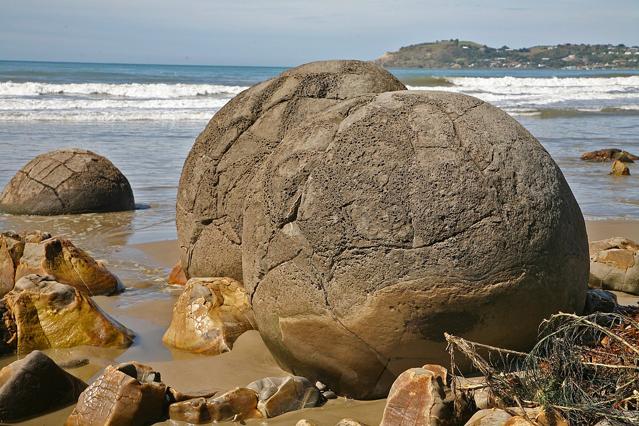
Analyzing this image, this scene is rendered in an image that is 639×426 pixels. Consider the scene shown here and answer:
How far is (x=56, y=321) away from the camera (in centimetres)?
559

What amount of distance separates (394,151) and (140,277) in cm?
402

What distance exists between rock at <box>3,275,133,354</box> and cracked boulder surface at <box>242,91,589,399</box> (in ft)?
4.82

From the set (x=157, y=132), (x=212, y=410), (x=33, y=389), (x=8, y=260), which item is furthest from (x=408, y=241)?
(x=157, y=132)

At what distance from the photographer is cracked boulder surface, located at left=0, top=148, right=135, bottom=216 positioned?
10.8 metres

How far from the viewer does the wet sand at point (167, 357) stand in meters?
4.40

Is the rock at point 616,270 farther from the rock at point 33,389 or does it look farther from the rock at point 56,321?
the rock at point 33,389

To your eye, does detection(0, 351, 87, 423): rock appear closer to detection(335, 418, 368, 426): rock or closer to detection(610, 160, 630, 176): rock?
detection(335, 418, 368, 426): rock

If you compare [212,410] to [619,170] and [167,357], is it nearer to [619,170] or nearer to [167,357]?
[167,357]

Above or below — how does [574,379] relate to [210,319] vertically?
above

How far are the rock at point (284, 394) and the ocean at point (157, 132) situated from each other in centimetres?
517

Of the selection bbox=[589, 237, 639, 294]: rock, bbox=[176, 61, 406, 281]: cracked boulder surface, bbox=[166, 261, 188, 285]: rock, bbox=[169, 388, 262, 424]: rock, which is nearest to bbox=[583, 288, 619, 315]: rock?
bbox=[589, 237, 639, 294]: rock

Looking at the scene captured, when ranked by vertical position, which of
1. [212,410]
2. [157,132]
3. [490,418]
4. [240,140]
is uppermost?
[240,140]

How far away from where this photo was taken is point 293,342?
15.2 feet

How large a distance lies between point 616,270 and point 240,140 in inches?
131
